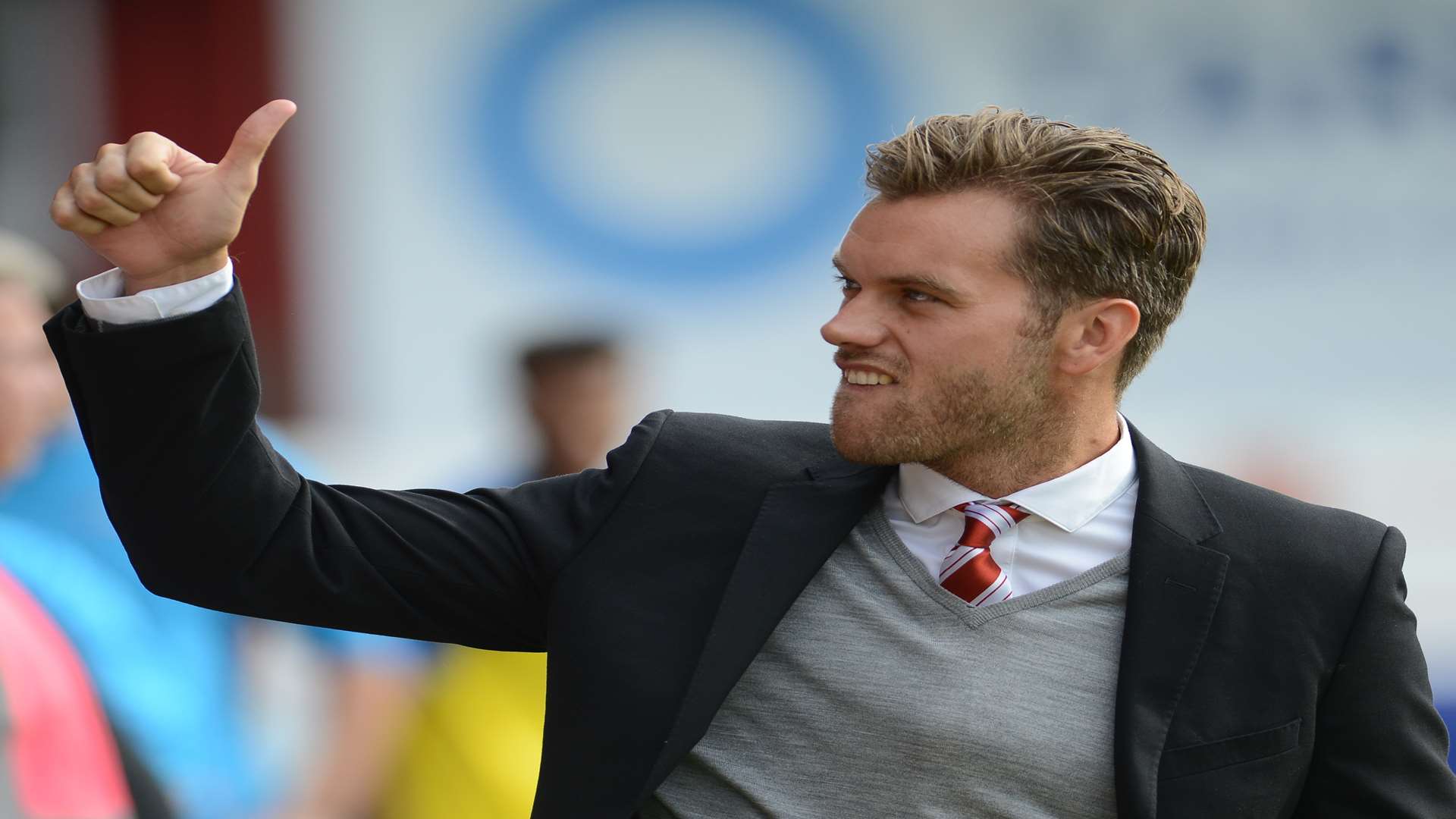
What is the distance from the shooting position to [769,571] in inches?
81.8

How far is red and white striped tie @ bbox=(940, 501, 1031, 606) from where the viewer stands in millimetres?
2104

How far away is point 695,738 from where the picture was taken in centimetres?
199

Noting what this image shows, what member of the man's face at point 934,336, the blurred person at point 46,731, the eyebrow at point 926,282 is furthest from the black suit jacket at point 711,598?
the blurred person at point 46,731

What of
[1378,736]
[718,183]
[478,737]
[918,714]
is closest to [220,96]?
[718,183]

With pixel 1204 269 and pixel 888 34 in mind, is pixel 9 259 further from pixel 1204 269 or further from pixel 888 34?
pixel 1204 269

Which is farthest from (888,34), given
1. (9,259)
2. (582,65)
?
(9,259)

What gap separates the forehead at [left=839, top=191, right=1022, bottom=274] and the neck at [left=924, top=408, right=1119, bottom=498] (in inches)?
8.9

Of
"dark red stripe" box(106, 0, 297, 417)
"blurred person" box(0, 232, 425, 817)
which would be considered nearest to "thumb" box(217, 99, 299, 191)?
"blurred person" box(0, 232, 425, 817)

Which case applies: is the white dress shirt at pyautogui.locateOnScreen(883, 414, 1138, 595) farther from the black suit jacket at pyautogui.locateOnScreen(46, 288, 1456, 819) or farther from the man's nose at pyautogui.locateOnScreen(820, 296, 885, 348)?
the man's nose at pyautogui.locateOnScreen(820, 296, 885, 348)

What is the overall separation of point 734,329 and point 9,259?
2.50 meters

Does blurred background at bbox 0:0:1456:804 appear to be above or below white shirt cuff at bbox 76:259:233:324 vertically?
below

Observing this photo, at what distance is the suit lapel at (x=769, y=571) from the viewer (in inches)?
78.4

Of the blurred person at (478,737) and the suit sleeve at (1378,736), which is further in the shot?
the blurred person at (478,737)

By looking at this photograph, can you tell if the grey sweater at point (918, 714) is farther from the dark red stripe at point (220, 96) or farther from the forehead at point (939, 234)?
the dark red stripe at point (220, 96)
